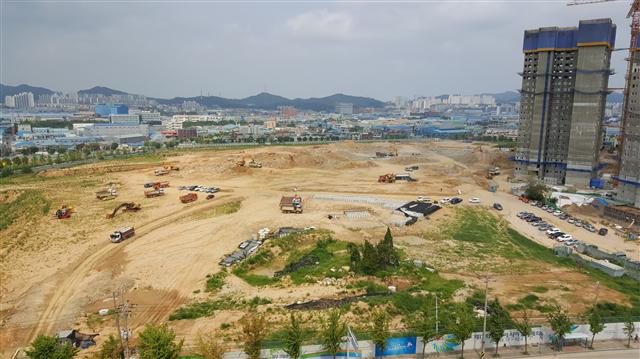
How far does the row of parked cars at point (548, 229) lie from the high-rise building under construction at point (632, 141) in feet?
45.4

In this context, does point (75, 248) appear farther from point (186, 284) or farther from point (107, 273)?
point (186, 284)

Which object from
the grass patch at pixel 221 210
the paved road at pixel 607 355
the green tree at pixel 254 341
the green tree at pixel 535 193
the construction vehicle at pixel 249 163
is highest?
the construction vehicle at pixel 249 163

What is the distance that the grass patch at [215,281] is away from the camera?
25.8 meters

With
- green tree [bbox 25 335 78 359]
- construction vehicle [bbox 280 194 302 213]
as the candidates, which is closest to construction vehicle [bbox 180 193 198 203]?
construction vehicle [bbox 280 194 302 213]

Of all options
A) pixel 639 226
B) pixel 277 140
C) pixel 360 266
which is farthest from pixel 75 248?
pixel 277 140

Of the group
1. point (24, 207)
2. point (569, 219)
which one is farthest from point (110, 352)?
point (569, 219)

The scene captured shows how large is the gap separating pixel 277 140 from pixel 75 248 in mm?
97451

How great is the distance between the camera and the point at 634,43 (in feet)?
161

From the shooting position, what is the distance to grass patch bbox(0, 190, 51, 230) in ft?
133

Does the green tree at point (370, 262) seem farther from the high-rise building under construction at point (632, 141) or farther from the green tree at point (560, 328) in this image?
the high-rise building under construction at point (632, 141)

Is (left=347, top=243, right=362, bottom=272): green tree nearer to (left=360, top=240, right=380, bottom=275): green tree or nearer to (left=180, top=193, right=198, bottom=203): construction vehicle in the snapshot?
(left=360, top=240, right=380, bottom=275): green tree

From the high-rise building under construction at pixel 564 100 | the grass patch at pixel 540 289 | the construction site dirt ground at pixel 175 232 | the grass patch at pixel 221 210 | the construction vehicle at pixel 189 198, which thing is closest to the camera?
the construction site dirt ground at pixel 175 232

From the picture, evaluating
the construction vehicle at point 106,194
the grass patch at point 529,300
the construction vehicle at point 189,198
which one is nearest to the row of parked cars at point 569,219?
the grass patch at point 529,300

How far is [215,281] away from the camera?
2661 cm
